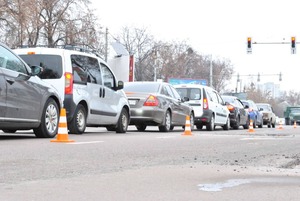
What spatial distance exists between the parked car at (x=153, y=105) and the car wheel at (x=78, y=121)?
3565mm

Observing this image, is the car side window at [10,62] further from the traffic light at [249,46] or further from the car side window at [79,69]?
the traffic light at [249,46]

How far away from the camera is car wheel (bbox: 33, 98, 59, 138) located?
34.2 ft

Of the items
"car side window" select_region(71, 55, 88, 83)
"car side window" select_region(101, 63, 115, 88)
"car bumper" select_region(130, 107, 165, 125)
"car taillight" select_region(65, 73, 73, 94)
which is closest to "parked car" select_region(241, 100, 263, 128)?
"car bumper" select_region(130, 107, 165, 125)

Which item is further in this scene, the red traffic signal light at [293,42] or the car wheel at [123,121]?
the red traffic signal light at [293,42]

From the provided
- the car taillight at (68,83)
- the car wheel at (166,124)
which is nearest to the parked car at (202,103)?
the car wheel at (166,124)

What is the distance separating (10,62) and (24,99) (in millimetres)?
718

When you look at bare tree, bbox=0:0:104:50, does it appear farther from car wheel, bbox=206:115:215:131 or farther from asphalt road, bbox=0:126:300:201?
asphalt road, bbox=0:126:300:201

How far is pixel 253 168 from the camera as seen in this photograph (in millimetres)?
7141

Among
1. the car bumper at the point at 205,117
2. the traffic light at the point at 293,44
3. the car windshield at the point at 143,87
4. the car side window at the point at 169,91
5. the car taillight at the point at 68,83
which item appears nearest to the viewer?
the car taillight at the point at 68,83

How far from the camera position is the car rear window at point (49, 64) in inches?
463

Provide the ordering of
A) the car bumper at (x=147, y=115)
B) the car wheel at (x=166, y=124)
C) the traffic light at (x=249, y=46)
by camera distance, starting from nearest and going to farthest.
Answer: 1. the car bumper at (x=147, y=115)
2. the car wheel at (x=166, y=124)
3. the traffic light at (x=249, y=46)

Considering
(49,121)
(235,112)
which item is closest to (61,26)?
(235,112)

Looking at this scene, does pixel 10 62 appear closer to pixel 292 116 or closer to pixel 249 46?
pixel 249 46

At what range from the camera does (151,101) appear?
15.8 m
